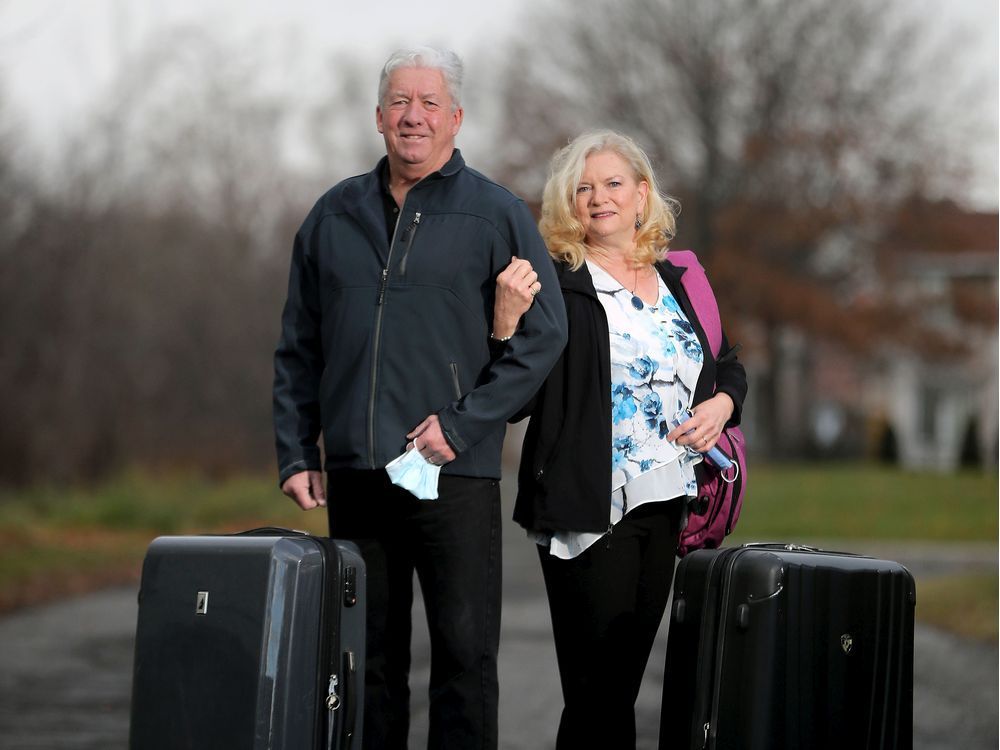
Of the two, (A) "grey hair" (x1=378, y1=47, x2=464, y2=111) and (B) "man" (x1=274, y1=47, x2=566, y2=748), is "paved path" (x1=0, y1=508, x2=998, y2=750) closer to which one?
(B) "man" (x1=274, y1=47, x2=566, y2=748)

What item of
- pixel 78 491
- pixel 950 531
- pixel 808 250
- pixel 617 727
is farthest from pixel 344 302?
pixel 808 250

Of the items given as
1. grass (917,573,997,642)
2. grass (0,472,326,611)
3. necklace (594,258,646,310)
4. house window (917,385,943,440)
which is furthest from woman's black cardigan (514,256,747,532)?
house window (917,385,943,440)

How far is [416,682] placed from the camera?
804cm

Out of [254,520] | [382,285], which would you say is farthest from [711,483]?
[254,520]

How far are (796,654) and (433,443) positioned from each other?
1054 millimetres

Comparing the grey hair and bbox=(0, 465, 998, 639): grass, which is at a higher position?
the grey hair

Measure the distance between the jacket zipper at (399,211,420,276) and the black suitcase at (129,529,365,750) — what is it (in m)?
0.71

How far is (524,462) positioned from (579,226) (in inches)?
26.1

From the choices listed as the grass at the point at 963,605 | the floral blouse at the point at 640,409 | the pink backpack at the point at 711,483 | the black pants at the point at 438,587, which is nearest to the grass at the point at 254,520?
the grass at the point at 963,605

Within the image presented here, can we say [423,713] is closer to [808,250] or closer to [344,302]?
[344,302]

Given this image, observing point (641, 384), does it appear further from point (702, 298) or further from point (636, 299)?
point (702, 298)

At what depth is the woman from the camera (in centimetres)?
443

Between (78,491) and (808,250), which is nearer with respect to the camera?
(78,491)

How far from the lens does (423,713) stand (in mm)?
7168
